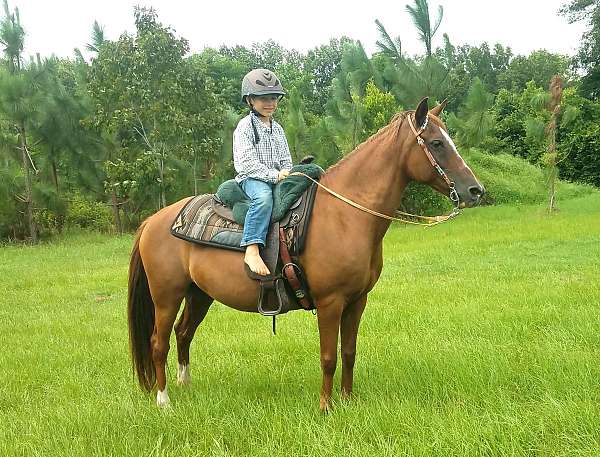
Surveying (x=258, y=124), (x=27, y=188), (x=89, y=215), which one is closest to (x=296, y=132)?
(x=89, y=215)

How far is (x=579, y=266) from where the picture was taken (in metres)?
8.57

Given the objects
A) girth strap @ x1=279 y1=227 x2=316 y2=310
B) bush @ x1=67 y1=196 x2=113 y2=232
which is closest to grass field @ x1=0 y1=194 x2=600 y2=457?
girth strap @ x1=279 y1=227 x2=316 y2=310

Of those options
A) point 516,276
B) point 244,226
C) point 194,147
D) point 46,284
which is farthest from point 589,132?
point 244,226

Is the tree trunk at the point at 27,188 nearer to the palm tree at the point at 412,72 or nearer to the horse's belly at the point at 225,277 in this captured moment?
the palm tree at the point at 412,72

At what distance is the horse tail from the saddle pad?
52 cm

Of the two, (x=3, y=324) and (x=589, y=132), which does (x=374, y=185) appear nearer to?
(x=3, y=324)

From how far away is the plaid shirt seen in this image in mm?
3859

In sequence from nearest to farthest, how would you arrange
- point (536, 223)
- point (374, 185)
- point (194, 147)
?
point (374, 185)
point (536, 223)
point (194, 147)

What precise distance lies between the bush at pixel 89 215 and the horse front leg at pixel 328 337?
19.1m

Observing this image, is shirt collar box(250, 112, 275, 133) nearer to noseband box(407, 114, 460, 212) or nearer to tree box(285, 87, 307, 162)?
noseband box(407, 114, 460, 212)

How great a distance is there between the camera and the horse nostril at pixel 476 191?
335cm

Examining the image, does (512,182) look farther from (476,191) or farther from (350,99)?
(476,191)

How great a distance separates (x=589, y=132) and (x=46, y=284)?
1010 inches

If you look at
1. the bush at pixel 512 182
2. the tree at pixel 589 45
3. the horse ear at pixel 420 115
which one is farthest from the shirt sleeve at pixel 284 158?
the tree at pixel 589 45
